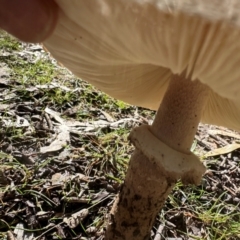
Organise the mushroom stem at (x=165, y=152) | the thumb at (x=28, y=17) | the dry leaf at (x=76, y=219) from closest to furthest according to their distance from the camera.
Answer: the thumb at (x=28, y=17) → the mushroom stem at (x=165, y=152) → the dry leaf at (x=76, y=219)

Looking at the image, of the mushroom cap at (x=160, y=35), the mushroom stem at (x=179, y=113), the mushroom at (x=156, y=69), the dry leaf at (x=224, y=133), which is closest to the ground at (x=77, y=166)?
the dry leaf at (x=224, y=133)

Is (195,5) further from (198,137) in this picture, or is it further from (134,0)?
(198,137)

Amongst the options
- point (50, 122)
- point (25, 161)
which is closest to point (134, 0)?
point (25, 161)

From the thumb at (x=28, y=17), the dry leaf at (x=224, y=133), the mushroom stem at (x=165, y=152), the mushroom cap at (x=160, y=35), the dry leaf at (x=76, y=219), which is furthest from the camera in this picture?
the dry leaf at (x=224, y=133)

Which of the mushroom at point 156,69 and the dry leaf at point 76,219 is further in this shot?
the dry leaf at point 76,219

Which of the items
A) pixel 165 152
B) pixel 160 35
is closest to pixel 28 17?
pixel 160 35

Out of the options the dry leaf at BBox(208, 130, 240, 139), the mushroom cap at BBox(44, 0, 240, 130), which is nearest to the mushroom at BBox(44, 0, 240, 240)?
the mushroom cap at BBox(44, 0, 240, 130)

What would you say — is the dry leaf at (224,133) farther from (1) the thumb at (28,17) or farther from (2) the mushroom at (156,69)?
(1) the thumb at (28,17)
